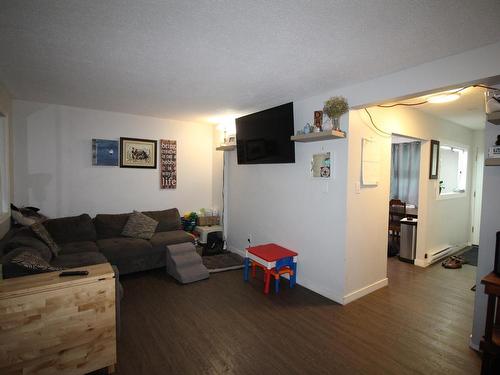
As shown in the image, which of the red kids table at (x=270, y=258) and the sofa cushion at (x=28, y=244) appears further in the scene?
the red kids table at (x=270, y=258)

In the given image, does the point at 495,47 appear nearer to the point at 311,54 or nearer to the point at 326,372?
the point at 311,54

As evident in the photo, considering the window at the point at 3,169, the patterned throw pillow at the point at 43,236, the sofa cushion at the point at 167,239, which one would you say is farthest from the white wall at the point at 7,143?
the sofa cushion at the point at 167,239

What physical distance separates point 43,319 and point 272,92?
2.92 metres

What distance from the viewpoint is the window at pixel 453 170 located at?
205 inches

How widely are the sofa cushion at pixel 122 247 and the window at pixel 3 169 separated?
1.18 metres

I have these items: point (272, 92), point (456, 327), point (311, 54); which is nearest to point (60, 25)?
point (311, 54)

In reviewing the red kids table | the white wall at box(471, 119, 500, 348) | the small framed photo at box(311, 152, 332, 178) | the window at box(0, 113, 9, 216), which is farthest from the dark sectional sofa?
the white wall at box(471, 119, 500, 348)

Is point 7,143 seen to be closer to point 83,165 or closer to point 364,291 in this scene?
point 83,165

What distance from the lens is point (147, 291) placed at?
3305 millimetres

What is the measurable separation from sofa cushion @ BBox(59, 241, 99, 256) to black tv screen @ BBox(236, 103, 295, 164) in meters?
2.43

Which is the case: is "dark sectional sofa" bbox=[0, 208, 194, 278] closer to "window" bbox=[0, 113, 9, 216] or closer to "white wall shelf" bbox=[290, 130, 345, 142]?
"window" bbox=[0, 113, 9, 216]

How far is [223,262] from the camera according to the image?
4.34 metres

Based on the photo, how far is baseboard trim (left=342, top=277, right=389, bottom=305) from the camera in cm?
308

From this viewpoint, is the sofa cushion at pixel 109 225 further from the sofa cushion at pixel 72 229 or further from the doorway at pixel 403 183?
the doorway at pixel 403 183
